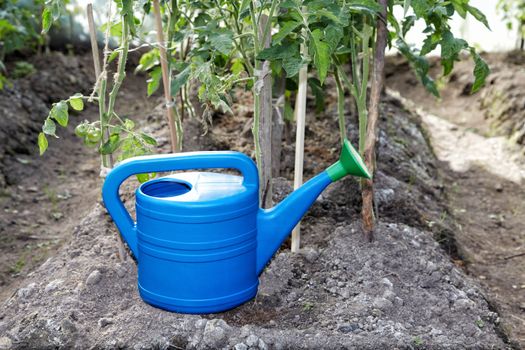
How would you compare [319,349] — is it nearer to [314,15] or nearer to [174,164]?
[174,164]

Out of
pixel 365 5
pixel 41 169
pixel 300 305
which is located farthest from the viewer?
pixel 41 169

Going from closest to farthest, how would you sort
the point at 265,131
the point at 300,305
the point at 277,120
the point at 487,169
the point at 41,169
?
1. the point at 300,305
2. the point at 265,131
3. the point at 277,120
4. the point at 41,169
5. the point at 487,169

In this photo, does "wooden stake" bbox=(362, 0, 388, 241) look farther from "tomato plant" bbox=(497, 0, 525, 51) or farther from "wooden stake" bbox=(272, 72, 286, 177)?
"tomato plant" bbox=(497, 0, 525, 51)

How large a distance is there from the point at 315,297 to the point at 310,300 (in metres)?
0.02

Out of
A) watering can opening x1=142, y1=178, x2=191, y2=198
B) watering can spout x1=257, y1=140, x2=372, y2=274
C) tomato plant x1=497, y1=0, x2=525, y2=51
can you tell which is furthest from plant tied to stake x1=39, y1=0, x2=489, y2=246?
tomato plant x1=497, y1=0, x2=525, y2=51

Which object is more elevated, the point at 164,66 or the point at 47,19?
the point at 47,19

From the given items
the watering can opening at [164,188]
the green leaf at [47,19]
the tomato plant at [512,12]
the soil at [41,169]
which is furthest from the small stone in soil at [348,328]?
the tomato plant at [512,12]

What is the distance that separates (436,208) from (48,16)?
179 centimetres

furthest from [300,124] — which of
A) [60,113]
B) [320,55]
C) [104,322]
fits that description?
[104,322]

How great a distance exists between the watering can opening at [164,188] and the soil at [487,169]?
1143mm

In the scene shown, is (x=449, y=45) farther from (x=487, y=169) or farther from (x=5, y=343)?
(x=487, y=169)

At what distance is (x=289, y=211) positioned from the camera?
186 centimetres

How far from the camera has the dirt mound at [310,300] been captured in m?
1.73

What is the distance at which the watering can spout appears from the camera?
183cm
